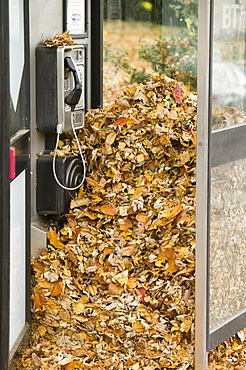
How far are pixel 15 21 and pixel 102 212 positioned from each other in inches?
59.9

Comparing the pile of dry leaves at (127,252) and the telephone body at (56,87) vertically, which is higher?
the telephone body at (56,87)

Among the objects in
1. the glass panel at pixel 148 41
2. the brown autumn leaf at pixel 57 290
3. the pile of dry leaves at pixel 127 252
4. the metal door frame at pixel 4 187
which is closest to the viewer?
the metal door frame at pixel 4 187

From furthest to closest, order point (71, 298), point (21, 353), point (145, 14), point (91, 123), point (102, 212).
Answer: point (145, 14)
point (91, 123)
point (102, 212)
point (71, 298)
point (21, 353)

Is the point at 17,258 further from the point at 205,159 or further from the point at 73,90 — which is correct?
the point at 73,90

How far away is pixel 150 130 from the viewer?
495 centimetres

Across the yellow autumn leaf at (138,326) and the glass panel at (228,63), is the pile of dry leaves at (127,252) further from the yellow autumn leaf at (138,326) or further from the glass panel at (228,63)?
the glass panel at (228,63)

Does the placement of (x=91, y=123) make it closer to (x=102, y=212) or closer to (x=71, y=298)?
(x=102, y=212)

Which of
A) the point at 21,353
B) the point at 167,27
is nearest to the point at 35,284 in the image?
the point at 21,353

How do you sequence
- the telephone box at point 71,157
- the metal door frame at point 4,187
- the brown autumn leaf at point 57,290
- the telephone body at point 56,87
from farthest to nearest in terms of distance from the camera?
the telephone body at point 56,87 → the brown autumn leaf at point 57,290 → the telephone box at point 71,157 → the metal door frame at point 4,187

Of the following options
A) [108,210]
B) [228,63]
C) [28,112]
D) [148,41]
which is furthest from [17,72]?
[148,41]

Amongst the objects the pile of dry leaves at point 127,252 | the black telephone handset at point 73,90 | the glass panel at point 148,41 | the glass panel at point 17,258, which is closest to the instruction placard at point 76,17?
the black telephone handset at point 73,90

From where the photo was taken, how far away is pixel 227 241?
4.02 meters

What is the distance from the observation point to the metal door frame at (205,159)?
3.59 metres

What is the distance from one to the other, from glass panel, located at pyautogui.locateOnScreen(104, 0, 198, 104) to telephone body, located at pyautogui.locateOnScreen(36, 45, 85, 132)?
3.22 m
